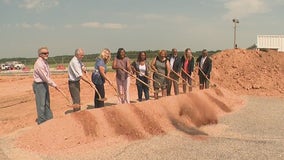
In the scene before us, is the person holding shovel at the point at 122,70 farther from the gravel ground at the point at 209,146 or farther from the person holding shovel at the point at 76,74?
the gravel ground at the point at 209,146

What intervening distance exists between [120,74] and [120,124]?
2.09 meters

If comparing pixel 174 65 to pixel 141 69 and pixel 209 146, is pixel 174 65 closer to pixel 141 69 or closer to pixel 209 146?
pixel 141 69

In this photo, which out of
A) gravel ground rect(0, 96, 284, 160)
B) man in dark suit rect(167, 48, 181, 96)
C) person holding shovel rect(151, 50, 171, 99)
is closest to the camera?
gravel ground rect(0, 96, 284, 160)

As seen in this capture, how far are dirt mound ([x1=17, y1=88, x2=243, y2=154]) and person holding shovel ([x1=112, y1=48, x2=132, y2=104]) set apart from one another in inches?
43.3

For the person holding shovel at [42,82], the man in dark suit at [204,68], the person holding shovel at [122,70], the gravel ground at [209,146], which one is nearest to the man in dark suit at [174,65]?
the man in dark suit at [204,68]

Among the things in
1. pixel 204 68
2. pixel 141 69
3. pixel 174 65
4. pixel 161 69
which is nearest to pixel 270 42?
pixel 204 68

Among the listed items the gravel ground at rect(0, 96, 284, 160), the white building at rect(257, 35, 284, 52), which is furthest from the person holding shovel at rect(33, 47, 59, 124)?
the white building at rect(257, 35, 284, 52)

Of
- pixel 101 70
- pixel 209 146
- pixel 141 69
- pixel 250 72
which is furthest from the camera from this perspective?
pixel 250 72

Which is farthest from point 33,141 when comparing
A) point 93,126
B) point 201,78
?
point 201,78

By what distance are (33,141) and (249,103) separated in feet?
25.6

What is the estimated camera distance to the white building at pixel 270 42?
27.3 meters

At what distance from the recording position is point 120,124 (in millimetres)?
7121

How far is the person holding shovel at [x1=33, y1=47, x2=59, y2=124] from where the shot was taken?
676cm

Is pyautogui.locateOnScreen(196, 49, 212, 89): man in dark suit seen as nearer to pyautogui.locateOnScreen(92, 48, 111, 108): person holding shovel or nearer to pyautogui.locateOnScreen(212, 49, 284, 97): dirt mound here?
pyautogui.locateOnScreen(212, 49, 284, 97): dirt mound
